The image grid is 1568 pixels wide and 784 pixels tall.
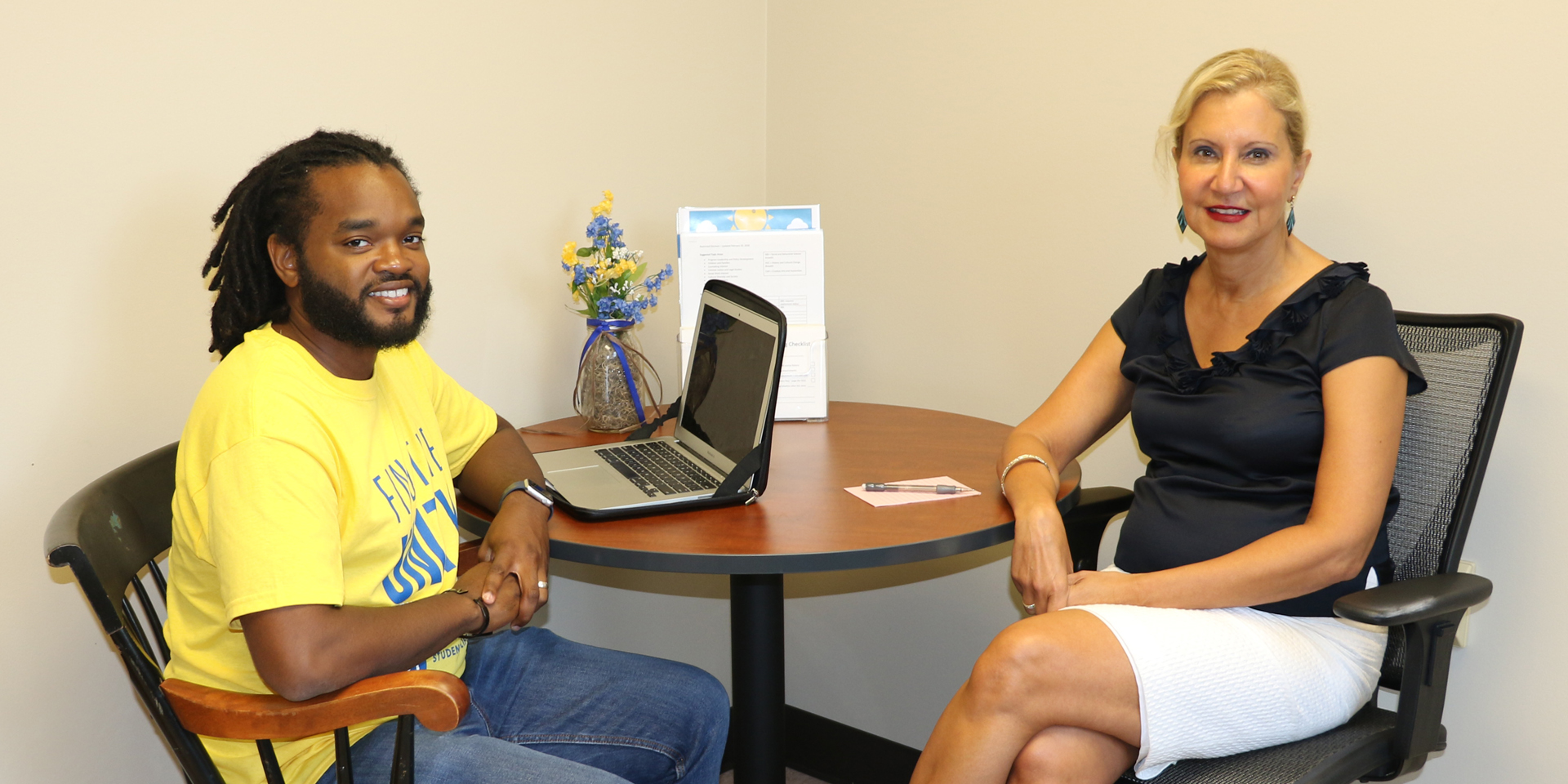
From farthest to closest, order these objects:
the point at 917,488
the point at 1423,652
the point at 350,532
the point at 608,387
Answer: the point at 608,387
the point at 917,488
the point at 1423,652
the point at 350,532

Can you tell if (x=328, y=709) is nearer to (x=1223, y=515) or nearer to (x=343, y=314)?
(x=343, y=314)

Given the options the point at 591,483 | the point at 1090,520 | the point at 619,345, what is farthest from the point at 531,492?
the point at 1090,520

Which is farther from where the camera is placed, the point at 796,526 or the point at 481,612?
the point at 796,526

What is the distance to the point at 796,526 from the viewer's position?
1.60 m

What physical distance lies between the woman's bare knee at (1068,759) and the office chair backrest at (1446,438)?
540 mm

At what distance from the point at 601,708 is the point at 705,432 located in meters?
0.51

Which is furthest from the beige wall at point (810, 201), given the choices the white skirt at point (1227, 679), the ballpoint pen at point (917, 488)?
the ballpoint pen at point (917, 488)

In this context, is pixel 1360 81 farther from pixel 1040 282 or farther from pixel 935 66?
pixel 935 66

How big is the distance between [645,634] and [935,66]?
154 centimetres

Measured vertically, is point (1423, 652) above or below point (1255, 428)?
below

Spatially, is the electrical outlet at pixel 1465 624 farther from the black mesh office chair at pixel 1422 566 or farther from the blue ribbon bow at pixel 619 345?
the blue ribbon bow at pixel 619 345

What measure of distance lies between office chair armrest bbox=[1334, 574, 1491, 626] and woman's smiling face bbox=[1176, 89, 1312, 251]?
1.78 feet

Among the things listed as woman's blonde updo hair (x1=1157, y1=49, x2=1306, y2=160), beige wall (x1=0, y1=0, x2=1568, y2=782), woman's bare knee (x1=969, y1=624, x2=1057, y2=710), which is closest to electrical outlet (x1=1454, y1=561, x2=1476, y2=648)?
beige wall (x1=0, y1=0, x2=1568, y2=782)

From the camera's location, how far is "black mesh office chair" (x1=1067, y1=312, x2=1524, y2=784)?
1.42 metres
